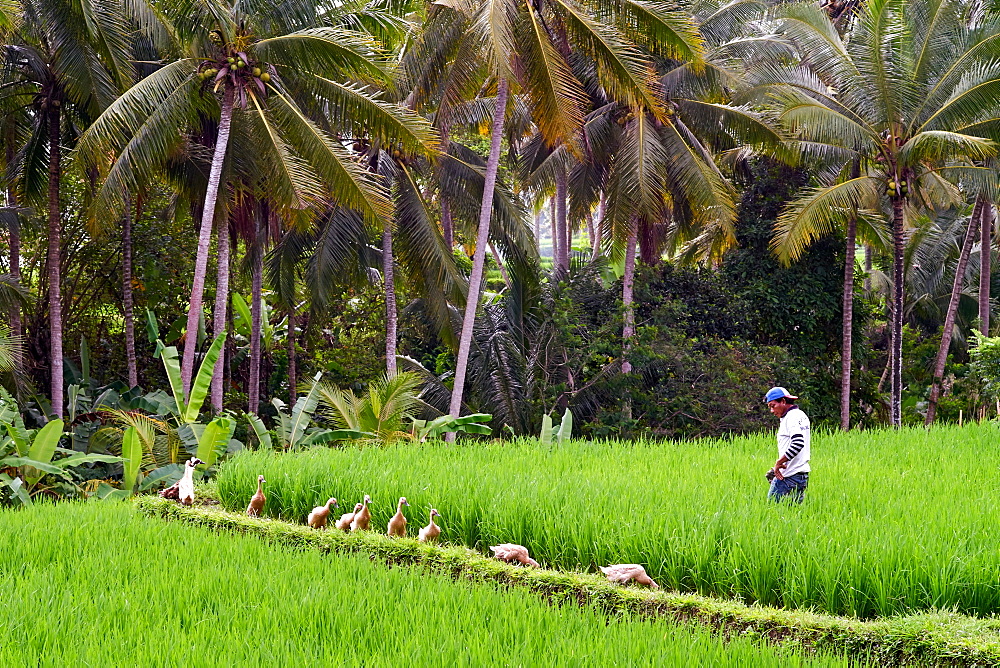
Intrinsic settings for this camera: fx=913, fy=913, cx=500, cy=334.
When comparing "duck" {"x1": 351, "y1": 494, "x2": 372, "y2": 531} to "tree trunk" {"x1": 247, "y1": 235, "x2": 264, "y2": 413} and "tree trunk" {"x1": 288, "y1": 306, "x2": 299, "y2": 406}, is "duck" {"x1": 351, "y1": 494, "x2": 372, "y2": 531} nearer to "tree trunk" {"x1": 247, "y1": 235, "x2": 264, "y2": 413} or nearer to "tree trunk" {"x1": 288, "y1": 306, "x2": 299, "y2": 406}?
"tree trunk" {"x1": 247, "y1": 235, "x2": 264, "y2": 413}

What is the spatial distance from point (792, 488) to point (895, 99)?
9.41 m

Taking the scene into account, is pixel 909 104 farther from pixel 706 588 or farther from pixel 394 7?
pixel 706 588

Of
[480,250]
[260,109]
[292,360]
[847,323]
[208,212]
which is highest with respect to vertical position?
[260,109]

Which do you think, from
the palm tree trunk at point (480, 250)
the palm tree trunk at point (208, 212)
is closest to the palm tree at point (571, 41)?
the palm tree trunk at point (480, 250)

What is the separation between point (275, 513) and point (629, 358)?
9194 millimetres

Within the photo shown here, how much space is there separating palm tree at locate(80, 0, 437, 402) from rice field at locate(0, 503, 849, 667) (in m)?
6.66

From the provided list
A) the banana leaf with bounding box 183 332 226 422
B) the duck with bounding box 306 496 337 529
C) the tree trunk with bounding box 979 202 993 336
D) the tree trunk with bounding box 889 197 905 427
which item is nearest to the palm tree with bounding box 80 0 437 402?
the banana leaf with bounding box 183 332 226 422

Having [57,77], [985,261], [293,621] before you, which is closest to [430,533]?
[293,621]

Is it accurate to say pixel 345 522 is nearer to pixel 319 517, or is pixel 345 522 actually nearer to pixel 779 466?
pixel 319 517

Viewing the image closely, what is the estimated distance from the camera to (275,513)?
8.34 meters

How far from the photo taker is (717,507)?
6602 mm

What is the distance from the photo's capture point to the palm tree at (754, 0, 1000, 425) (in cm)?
1365

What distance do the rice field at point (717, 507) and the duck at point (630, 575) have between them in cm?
29

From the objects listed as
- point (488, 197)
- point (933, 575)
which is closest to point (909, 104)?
point (488, 197)
